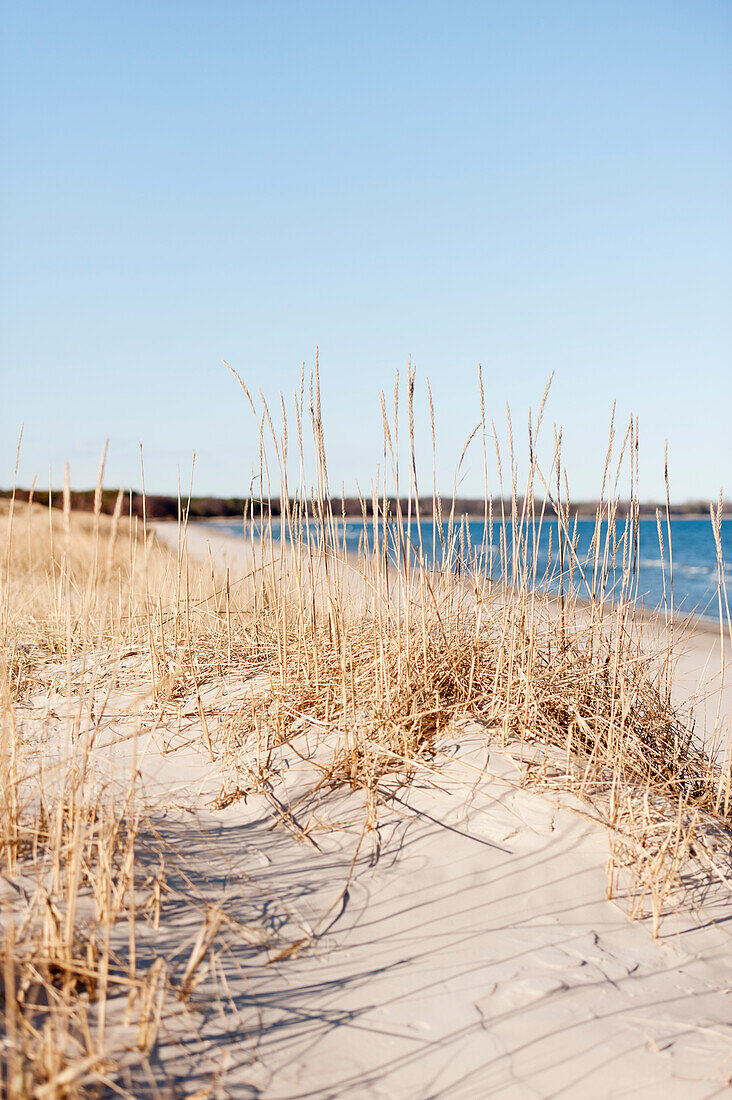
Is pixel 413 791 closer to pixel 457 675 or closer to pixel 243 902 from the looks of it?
pixel 457 675

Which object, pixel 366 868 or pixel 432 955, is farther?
pixel 366 868

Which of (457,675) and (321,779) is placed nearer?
(321,779)

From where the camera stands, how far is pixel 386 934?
1699 millimetres

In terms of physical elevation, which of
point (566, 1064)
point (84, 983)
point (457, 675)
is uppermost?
point (457, 675)

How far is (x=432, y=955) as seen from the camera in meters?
1.61

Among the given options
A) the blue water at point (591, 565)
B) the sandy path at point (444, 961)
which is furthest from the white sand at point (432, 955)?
the blue water at point (591, 565)

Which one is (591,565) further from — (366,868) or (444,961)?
(444,961)

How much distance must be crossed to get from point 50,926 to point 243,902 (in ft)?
1.63

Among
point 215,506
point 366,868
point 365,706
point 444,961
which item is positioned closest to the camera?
point 444,961

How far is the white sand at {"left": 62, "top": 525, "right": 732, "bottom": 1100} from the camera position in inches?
50.5

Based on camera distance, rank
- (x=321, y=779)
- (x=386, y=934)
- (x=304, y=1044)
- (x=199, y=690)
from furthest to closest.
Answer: (x=199, y=690)
(x=321, y=779)
(x=386, y=934)
(x=304, y=1044)

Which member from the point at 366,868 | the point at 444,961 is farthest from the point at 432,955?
the point at 366,868

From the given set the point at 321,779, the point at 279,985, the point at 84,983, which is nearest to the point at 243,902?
the point at 279,985

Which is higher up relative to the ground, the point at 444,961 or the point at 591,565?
the point at 591,565
